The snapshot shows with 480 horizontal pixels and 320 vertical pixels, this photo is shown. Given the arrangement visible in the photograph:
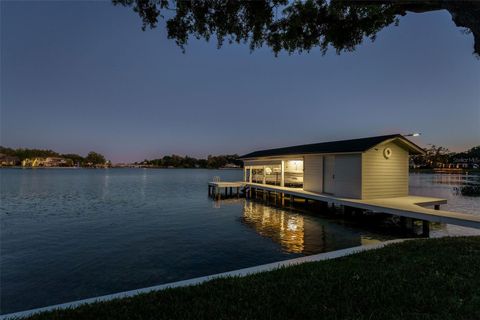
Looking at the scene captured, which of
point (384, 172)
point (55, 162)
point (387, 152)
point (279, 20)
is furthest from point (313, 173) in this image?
point (55, 162)

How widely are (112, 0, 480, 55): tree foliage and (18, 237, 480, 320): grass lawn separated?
19.1 ft

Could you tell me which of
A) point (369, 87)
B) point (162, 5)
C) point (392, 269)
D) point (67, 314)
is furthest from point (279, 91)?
point (67, 314)

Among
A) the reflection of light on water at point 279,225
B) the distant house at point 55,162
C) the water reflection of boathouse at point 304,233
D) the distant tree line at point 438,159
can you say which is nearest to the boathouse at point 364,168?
the water reflection of boathouse at point 304,233

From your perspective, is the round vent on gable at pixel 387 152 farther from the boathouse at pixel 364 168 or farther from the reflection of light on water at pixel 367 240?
the reflection of light on water at pixel 367 240

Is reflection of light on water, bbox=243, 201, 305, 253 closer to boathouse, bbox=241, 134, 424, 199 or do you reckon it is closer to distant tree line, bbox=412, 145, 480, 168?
boathouse, bbox=241, 134, 424, 199

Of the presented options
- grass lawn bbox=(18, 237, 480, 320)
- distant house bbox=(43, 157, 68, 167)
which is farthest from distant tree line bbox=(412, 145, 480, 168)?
distant house bbox=(43, 157, 68, 167)

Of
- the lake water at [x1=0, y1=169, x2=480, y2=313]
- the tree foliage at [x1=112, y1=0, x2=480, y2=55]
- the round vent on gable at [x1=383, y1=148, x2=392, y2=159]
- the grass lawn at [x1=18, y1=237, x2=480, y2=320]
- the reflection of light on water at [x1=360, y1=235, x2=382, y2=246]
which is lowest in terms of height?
the lake water at [x1=0, y1=169, x2=480, y2=313]

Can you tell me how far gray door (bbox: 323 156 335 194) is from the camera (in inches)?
644

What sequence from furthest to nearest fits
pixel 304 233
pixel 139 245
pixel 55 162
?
pixel 55 162 < pixel 304 233 < pixel 139 245

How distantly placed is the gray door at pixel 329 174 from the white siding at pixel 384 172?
92.8 inches

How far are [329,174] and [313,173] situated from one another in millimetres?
1492

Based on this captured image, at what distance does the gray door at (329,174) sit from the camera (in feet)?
53.7

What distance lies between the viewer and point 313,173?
712 inches

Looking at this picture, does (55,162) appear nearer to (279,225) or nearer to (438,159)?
(279,225)
